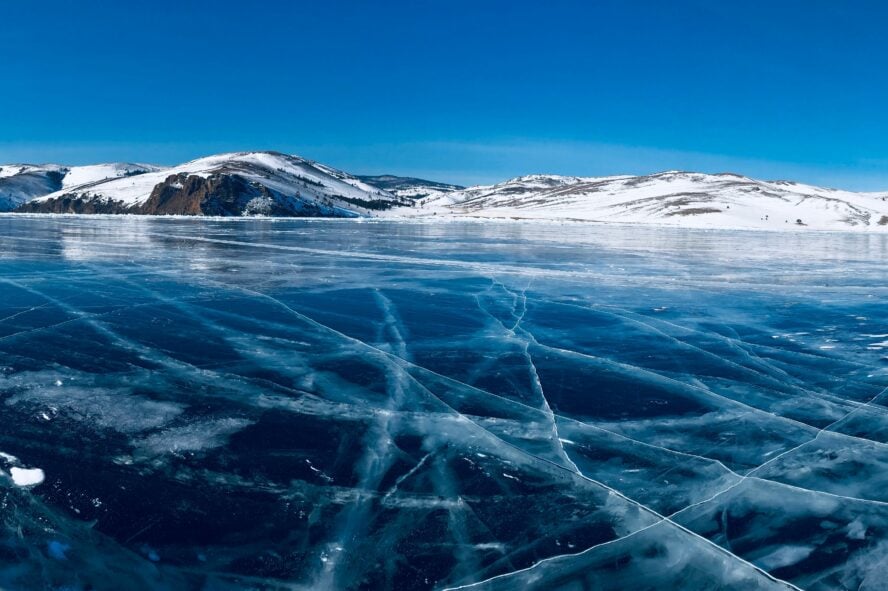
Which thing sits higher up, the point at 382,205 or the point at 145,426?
the point at 382,205

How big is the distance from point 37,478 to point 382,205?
130623 millimetres

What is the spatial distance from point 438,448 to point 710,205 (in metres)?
103

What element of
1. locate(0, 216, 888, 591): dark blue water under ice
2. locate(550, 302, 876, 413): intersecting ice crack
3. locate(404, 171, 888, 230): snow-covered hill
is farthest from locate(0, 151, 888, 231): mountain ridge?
locate(0, 216, 888, 591): dark blue water under ice

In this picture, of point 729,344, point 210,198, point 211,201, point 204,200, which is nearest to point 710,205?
point 211,201

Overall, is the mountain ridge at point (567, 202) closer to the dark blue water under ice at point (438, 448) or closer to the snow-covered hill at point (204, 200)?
the snow-covered hill at point (204, 200)

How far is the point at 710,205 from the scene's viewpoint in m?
97.6

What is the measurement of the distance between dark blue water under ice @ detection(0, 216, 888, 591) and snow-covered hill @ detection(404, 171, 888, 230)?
61.7 m

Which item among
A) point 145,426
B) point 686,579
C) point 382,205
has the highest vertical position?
point 382,205

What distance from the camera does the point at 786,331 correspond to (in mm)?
9672

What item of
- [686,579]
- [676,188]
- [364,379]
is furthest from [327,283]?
[676,188]

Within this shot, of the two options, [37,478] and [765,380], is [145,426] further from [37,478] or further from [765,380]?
[765,380]

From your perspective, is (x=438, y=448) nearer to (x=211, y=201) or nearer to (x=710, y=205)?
(x=211, y=201)

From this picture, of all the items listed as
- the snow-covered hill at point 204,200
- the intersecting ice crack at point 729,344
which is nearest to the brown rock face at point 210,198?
the snow-covered hill at point 204,200

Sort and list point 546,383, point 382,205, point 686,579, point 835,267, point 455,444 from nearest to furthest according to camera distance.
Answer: point 686,579
point 455,444
point 546,383
point 835,267
point 382,205
